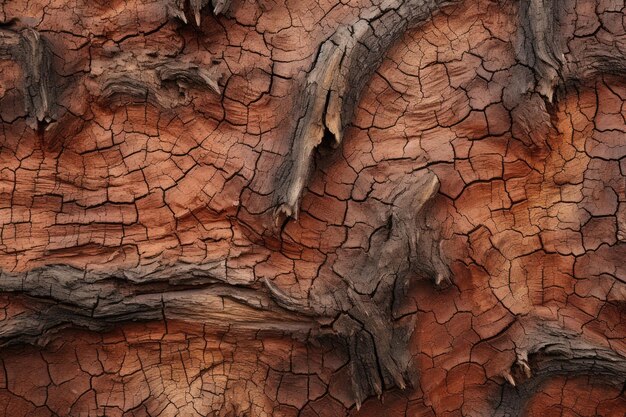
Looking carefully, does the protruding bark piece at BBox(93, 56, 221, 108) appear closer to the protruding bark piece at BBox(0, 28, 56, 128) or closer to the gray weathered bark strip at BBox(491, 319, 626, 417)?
the protruding bark piece at BBox(0, 28, 56, 128)

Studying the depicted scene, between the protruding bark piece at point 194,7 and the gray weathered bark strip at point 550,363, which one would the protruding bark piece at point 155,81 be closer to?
the protruding bark piece at point 194,7

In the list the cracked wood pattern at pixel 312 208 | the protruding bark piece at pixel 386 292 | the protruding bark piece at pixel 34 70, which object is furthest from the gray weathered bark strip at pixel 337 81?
the protruding bark piece at pixel 34 70

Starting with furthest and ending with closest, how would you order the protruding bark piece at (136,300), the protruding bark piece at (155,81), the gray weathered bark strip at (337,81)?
the protruding bark piece at (155,81) < the gray weathered bark strip at (337,81) < the protruding bark piece at (136,300)

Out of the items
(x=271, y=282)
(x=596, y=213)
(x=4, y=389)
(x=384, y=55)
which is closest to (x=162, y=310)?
(x=271, y=282)

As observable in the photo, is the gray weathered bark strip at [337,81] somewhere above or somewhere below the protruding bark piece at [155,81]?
above

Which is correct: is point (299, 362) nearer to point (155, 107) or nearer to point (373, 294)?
point (373, 294)

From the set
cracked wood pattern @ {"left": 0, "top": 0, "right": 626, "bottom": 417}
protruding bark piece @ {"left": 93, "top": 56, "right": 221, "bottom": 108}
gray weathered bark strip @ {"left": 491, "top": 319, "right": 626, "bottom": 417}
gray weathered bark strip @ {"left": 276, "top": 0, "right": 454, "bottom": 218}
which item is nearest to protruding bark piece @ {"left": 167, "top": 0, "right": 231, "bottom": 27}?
cracked wood pattern @ {"left": 0, "top": 0, "right": 626, "bottom": 417}

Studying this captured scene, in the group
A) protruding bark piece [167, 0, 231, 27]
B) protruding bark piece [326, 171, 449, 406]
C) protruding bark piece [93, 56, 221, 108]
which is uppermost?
protruding bark piece [167, 0, 231, 27]

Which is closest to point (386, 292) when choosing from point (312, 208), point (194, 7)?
point (312, 208)

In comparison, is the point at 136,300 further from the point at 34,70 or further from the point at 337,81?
the point at 337,81

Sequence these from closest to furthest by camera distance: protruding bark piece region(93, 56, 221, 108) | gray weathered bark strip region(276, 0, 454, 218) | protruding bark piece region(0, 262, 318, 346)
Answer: protruding bark piece region(0, 262, 318, 346) → gray weathered bark strip region(276, 0, 454, 218) → protruding bark piece region(93, 56, 221, 108)

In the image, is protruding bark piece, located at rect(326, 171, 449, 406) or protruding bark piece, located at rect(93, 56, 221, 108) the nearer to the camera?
protruding bark piece, located at rect(326, 171, 449, 406)
